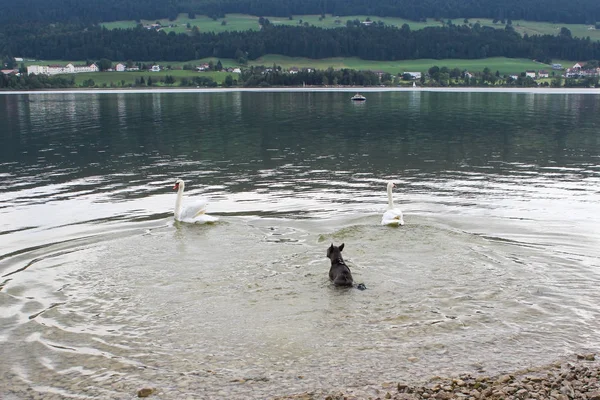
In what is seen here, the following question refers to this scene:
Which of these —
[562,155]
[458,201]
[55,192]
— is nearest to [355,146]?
[562,155]

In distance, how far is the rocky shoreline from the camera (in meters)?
10.1

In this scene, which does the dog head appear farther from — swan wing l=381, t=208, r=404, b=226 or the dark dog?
swan wing l=381, t=208, r=404, b=226

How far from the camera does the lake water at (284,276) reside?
1174 cm

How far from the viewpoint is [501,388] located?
10359 mm

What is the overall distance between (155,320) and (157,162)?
1075 inches

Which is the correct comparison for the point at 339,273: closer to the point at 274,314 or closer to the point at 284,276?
the point at 284,276

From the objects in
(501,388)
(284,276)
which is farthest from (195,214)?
(501,388)

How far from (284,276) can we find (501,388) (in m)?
7.32

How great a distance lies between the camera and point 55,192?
2980 centimetres

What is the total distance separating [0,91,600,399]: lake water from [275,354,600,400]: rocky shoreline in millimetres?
352

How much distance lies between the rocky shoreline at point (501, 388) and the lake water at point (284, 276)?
1.16ft

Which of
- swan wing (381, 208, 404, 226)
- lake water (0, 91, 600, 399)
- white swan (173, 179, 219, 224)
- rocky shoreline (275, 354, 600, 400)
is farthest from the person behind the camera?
white swan (173, 179, 219, 224)

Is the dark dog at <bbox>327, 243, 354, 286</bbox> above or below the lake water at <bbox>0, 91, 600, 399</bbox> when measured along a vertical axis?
above

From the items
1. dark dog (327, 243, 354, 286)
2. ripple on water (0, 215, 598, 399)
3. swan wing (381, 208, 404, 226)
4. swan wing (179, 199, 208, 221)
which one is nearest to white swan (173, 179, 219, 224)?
swan wing (179, 199, 208, 221)
